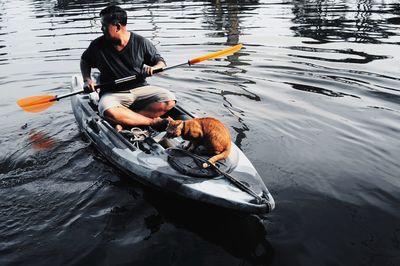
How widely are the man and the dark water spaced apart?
33.6 inches

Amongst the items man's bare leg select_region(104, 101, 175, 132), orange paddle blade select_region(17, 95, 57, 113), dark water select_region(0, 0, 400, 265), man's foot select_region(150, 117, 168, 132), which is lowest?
dark water select_region(0, 0, 400, 265)

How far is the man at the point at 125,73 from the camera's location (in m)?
5.80

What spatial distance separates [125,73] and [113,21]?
0.85 meters

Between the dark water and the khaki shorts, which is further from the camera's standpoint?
the khaki shorts

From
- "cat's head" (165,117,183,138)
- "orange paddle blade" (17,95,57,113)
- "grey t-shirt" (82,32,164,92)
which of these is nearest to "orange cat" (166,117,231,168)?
"cat's head" (165,117,183,138)

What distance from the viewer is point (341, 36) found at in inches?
556

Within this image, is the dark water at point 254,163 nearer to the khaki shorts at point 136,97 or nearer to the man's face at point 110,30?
the khaki shorts at point 136,97

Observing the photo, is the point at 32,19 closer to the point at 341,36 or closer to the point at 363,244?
the point at 341,36

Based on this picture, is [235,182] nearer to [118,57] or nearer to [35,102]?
[118,57]

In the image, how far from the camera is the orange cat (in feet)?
14.3

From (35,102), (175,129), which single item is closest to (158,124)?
(175,129)

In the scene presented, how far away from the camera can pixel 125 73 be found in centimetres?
605

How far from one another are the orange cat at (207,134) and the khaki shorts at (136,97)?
5.71 feet

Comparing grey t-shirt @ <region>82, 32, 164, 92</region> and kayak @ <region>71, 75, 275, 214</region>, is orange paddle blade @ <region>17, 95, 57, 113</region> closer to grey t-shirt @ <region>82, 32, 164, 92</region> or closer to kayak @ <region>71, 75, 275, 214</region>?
grey t-shirt @ <region>82, 32, 164, 92</region>
